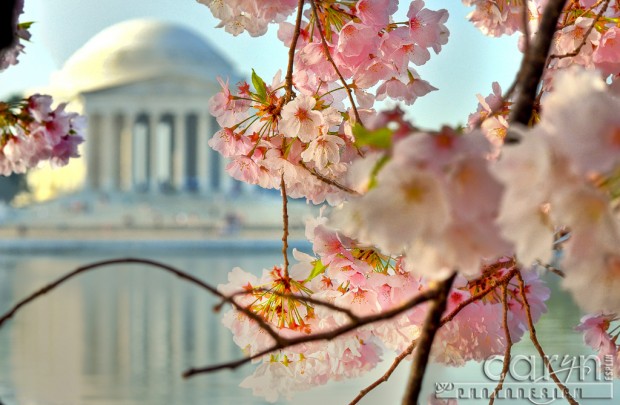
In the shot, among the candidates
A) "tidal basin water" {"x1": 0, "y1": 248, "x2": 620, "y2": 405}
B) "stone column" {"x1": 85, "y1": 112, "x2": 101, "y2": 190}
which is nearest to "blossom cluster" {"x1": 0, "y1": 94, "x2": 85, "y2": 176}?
"tidal basin water" {"x1": 0, "y1": 248, "x2": 620, "y2": 405}

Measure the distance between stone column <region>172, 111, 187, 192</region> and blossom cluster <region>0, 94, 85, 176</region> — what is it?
1250 inches

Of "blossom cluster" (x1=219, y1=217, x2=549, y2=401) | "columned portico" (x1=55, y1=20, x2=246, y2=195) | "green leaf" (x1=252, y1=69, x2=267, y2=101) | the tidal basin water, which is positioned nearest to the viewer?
"blossom cluster" (x1=219, y1=217, x2=549, y2=401)

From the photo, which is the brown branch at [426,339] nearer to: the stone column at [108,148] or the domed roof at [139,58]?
the domed roof at [139,58]

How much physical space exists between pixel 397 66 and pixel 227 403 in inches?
194

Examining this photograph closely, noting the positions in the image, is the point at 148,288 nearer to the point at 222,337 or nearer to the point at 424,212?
the point at 222,337

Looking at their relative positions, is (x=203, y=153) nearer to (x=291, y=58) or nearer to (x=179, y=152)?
(x=179, y=152)

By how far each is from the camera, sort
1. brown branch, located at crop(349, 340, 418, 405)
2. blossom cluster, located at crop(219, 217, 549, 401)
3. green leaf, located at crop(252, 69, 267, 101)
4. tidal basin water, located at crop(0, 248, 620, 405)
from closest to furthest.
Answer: brown branch, located at crop(349, 340, 418, 405), blossom cluster, located at crop(219, 217, 549, 401), green leaf, located at crop(252, 69, 267, 101), tidal basin water, located at crop(0, 248, 620, 405)

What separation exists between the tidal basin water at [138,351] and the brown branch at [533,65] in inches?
129

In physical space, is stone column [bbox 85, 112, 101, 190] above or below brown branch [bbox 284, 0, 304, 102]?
above

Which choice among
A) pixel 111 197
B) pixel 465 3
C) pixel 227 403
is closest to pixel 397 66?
pixel 465 3

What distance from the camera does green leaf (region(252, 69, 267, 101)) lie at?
106 cm

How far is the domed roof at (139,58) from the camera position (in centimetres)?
3316

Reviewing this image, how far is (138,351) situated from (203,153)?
25520 millimetres

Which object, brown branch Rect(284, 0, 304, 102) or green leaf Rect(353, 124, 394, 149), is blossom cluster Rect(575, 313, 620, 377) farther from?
green leaf Rect(353, 124, 394, 149)
